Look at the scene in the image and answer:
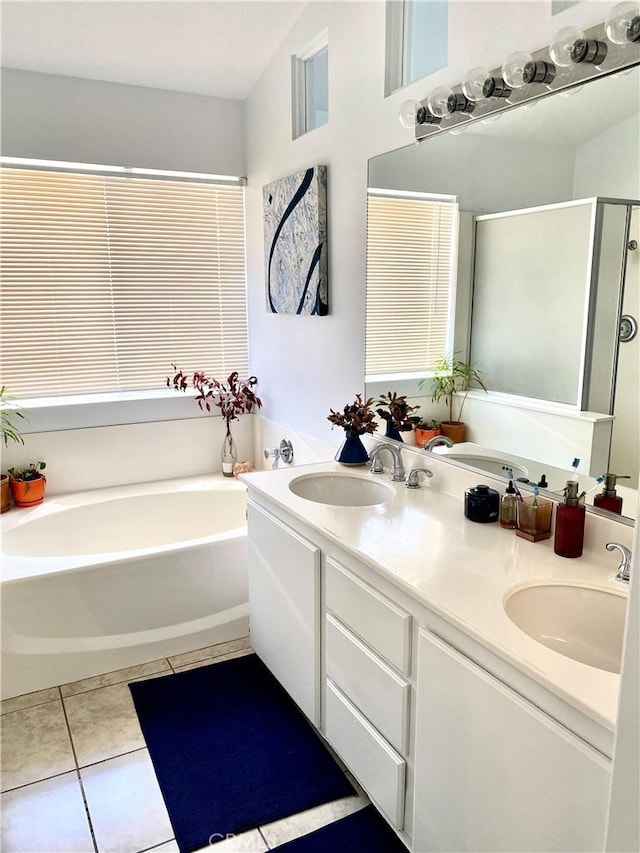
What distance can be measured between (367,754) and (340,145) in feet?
7.48

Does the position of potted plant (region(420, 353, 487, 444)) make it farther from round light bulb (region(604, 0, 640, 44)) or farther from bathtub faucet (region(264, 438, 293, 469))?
bathtub faucet (region(264, 438, 293, 469))

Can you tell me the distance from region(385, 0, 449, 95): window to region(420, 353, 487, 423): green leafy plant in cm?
99

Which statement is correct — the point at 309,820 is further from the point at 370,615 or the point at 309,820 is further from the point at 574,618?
the point at 574,618

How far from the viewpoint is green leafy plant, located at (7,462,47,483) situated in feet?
10.4

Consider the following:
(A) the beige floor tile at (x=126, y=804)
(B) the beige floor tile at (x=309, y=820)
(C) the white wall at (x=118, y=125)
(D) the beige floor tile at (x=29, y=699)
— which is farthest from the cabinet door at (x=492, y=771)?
(C) the white wall at (x=118, y=125)

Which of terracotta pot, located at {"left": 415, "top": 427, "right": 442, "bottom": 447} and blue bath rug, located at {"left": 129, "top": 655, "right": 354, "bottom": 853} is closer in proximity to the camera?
blue bath rug, located at {"left": 129, "top": 655, "right": 354, "bottom": 853}

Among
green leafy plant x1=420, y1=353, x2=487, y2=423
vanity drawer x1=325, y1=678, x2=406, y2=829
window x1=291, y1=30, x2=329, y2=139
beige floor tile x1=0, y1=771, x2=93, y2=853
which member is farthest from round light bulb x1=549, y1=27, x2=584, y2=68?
beige floor tile x1=0, y1=771, x2=93, y2=853

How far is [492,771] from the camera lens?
1.31 m

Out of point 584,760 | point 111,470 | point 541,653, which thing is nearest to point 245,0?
point 111,470

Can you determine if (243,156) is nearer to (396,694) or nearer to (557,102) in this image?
(557,102)

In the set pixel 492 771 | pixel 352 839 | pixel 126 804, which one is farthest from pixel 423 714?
pixel 126 804

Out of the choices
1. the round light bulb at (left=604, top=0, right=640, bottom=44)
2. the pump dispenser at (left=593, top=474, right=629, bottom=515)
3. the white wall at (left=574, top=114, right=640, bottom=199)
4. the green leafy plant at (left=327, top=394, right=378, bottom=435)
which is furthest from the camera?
the green leafy plant at (left=327, top=394, right=378, bottom=435)

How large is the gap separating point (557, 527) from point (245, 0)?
2519 millimetres

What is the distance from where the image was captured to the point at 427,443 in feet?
7.70
